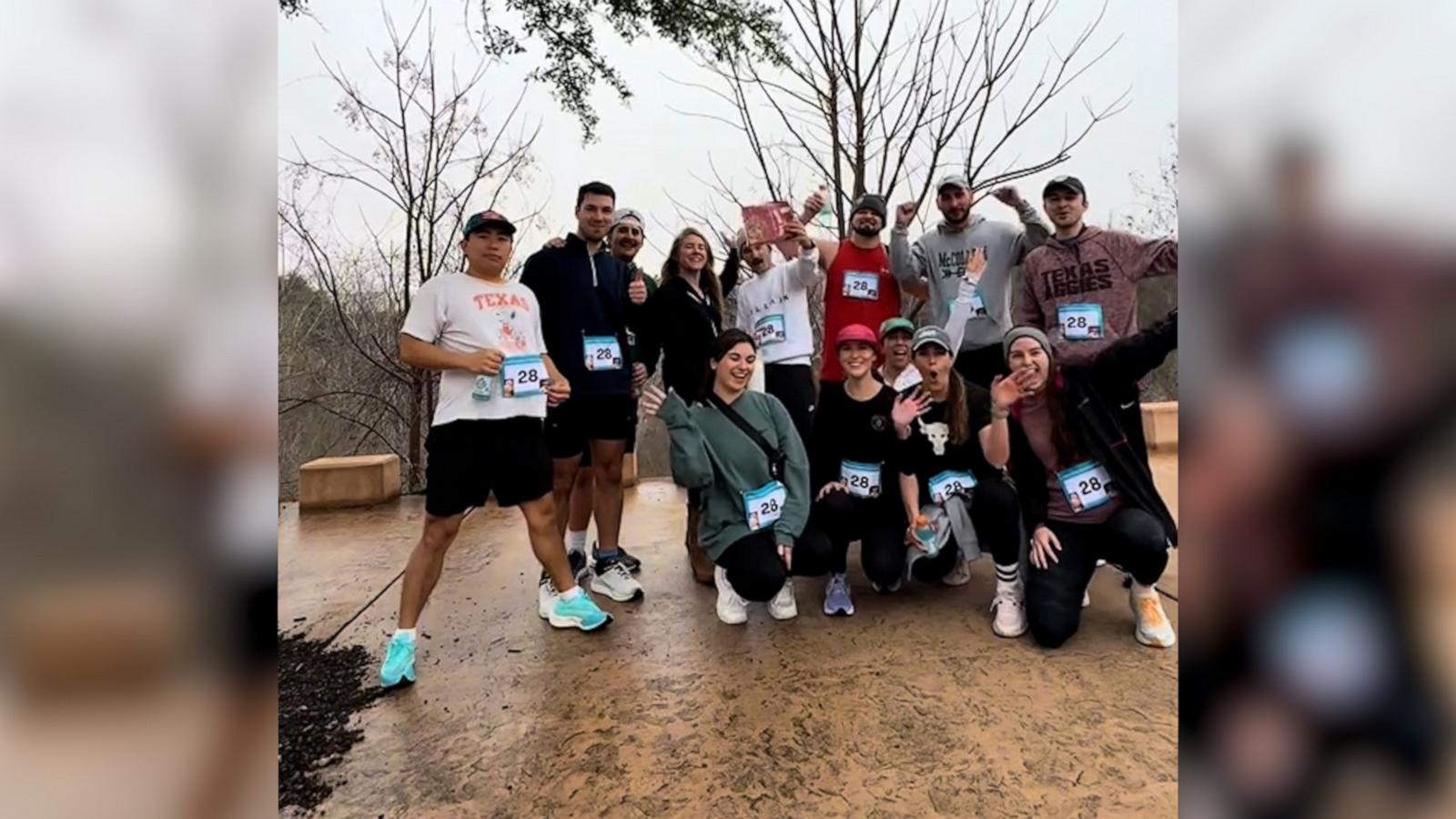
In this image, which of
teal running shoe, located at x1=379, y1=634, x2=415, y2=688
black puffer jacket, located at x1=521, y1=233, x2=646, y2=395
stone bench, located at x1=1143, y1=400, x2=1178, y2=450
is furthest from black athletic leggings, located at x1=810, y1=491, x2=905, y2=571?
stone bench, located at x1=1143, y1=400, x2=1178, y2=450

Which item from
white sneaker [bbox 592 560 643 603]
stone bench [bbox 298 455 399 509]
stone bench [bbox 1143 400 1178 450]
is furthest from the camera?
stone bench [bbox 1143 400 1178 450]

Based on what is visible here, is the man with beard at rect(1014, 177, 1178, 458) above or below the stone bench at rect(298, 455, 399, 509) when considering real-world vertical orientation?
above

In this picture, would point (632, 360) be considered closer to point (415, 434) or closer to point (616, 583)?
point (616, 583)

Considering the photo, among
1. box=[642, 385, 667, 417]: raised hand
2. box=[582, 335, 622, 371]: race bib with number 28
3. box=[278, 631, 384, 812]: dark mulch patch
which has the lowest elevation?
box=[278, 631, 384, 812]: dark mulch patch

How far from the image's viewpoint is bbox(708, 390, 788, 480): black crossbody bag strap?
289cm

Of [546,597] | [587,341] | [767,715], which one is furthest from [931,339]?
[546,597]

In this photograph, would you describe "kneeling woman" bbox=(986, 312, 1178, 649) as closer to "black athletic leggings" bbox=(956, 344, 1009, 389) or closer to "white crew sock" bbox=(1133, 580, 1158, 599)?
"white crew sock" bbox=(1133, 580, 1158, 599)

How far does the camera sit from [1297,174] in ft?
1.68

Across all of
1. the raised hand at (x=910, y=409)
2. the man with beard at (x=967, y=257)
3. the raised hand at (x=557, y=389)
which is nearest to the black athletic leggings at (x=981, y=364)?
the man with beard at (x=967, y=257)

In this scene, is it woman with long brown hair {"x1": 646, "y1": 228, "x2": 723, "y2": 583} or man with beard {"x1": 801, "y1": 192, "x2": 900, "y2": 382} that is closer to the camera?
woman with long brown hair {"x1": 646, "y1": 228, "x2": 723, "y2": 583}

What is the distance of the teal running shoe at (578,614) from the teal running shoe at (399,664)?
0.56m

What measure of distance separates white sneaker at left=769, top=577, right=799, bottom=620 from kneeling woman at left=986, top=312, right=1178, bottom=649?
918 mm

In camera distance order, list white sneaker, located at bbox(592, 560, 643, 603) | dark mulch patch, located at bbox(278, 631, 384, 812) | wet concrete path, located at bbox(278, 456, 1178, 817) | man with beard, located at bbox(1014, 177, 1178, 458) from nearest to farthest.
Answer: wet concrete path, located at bbox(278, 456, 1178, 817) < dark mulch patch, located at bbox(278, 631, 384, 812) < man with beard, located at bbox(1014, 177, 1178, 458) < white sneaker, located at bbox(592, 560, 643, 603)

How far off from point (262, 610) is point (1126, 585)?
3346 mm
